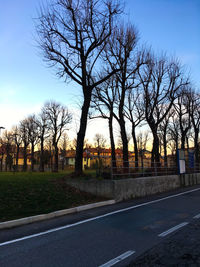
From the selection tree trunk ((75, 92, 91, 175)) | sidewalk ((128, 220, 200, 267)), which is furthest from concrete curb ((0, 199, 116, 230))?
tree trunk ((75, 92, 91, 175))

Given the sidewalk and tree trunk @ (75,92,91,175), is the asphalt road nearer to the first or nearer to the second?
the sidewalk

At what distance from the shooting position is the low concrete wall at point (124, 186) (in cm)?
1155

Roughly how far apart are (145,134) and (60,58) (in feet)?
191

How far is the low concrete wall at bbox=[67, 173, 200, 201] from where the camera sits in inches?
455

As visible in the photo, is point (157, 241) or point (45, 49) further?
point (45, 49)

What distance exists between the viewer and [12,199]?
910 cm

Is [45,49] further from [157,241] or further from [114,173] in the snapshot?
[157,241]

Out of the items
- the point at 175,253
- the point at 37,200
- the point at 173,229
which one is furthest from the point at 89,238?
the point at 37,200

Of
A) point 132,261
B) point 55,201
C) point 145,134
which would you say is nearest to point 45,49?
point 55,201

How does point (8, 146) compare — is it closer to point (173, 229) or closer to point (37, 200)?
point (37, 200)

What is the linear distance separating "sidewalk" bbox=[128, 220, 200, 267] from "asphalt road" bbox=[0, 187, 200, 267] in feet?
0.60

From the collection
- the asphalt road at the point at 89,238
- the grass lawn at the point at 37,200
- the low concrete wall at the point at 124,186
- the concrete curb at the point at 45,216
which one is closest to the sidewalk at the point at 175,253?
the asphalt road at the point at 89,238

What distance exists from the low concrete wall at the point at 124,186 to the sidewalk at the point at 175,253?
6.24 m

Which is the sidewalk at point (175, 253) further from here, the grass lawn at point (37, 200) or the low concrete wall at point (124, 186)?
the low concrete wall at point (124, 186)
